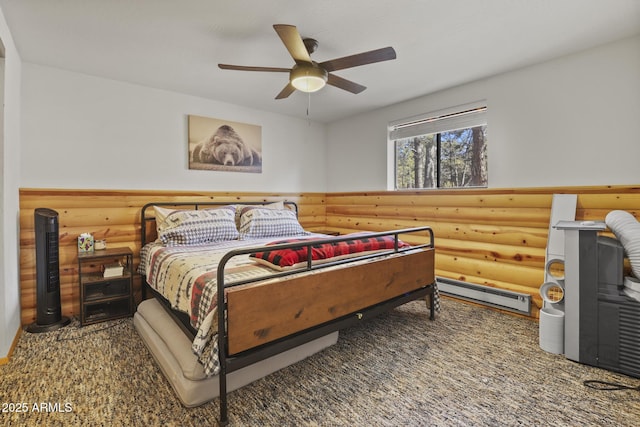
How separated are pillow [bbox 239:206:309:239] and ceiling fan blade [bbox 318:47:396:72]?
1.73 metres

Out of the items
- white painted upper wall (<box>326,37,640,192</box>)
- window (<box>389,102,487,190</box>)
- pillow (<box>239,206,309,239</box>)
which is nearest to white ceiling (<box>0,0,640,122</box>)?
white painted upper wall (<box>326,37,640,192</box>)

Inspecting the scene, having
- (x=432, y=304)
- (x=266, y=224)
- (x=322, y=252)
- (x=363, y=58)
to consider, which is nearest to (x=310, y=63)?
(x=363, y=58)

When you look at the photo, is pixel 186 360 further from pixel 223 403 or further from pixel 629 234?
pixel 629 234

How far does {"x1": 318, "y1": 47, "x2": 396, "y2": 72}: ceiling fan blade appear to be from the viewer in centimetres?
198

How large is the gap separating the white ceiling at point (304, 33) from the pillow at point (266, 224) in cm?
139

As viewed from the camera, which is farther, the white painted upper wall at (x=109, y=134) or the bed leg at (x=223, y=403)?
the white painted upper wall at (x=109, y=134)

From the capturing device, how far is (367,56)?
203 cm

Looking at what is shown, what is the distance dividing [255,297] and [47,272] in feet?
7.18

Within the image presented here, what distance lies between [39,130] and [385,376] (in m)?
3.52

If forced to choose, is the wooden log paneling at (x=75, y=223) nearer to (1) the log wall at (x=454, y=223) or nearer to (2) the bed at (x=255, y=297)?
(1) the log wall at (x=454, y=223)

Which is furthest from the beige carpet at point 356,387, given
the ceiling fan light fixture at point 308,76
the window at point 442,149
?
the ceiling fan light fixture at point 308,76

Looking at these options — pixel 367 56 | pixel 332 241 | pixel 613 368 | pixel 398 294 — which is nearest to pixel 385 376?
pixel 398 294

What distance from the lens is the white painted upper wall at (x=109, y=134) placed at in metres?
2.77

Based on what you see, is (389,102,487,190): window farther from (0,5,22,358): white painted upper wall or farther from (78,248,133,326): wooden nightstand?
(0,5,22,358): white painted upper wall
